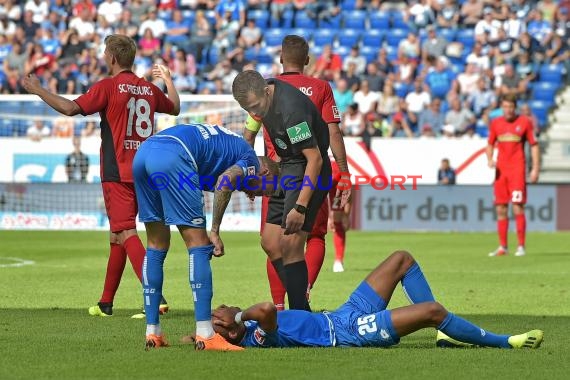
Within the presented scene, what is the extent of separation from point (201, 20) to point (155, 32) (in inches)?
46.8

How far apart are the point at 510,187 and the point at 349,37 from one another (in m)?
12.4

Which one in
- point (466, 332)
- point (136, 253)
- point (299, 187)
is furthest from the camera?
point (136, 253)

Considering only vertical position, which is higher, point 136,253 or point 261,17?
point 261,17

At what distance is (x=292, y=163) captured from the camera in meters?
9.11

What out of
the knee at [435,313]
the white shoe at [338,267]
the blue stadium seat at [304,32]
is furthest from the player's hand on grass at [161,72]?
the blue stadium seat at [304,32]

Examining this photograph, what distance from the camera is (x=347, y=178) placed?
10.0 metres

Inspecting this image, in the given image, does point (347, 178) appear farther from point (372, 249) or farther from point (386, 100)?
point (386, 100)

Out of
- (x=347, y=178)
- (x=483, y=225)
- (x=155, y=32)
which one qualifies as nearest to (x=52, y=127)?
(x=155, y=32)

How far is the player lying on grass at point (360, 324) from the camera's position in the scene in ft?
25.6

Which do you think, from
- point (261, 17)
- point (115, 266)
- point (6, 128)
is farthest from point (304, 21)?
point (115, 266)

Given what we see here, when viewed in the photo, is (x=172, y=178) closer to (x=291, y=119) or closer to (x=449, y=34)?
(x=291, y=119)

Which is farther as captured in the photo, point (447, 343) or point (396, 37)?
point (396, 37)

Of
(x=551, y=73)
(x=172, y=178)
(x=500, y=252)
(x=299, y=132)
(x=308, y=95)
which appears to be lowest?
(x=500, y=252)

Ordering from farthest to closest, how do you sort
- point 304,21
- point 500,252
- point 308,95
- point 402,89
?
point 304,21
point 402,89
point 500,252
point 308,95
